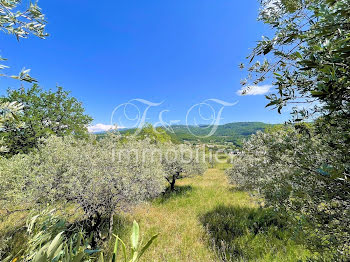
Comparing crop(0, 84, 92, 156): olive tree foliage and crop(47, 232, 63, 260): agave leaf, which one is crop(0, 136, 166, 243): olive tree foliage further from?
crop(0, 84, 92, 156): olive tree foliage

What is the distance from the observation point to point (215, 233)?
7559mm

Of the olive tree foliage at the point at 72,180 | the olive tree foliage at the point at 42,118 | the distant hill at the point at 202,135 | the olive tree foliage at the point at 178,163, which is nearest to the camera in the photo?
the olive tree foliage at the point at 72,180

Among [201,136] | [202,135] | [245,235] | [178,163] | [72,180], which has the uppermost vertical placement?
[202,135]

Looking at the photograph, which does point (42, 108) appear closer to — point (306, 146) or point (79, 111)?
point (79, 111)

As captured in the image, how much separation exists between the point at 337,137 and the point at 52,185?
24.8 ft

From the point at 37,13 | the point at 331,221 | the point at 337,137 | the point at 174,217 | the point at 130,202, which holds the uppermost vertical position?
the point at 37,13

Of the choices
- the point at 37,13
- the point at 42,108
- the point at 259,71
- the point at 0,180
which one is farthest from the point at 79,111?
the point at 259,71

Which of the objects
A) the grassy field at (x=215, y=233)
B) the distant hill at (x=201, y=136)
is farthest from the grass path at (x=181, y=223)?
the distant hill at (x=201, y=136)

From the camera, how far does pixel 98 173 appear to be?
18.6 ft

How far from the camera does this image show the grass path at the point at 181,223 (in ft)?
19.8

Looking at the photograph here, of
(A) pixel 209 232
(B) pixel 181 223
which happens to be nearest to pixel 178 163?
(B) pixel 181 223

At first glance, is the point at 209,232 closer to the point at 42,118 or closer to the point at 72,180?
the point at 72,180

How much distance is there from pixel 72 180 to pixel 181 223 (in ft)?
21.4

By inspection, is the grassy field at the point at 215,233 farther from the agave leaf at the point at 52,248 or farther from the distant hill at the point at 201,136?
the distant hill at the point at 201,136
